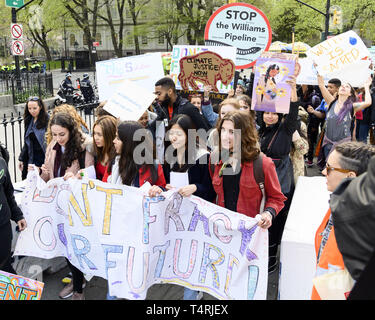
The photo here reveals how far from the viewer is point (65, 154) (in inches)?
153

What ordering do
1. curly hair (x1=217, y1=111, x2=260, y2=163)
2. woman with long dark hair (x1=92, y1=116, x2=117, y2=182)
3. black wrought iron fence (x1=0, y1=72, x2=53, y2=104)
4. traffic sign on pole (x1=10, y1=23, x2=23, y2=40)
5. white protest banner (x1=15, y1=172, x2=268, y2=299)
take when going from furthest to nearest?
black wrought iron fence (x1=0, y1=72, x2=53, y2=104) → traffic sign on pole (x1=10, y1=23, x2=23, y2=40) → woman with long dark hair (x1=92, y1=116, x2=117, y2=182) → curly hair (x1=217, y1=111, x2=260, y2=163) → white protest banner (x1=15, y1=172, x2=268, y2=299)

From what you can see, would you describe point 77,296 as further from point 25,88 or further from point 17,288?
point 25,88

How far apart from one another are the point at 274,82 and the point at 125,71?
235 cm

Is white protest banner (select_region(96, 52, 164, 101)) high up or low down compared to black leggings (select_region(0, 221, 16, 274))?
up

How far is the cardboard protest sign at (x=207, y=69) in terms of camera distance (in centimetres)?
566

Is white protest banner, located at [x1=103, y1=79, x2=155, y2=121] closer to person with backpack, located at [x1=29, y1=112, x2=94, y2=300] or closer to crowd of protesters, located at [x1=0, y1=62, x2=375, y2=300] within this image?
crowd of protesters, located at [x1=0, y1=62, x2=375, y2=300]

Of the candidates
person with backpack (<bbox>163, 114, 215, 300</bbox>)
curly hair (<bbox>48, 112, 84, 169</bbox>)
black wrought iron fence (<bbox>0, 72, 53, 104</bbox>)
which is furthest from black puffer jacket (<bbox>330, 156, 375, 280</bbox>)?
black wrought iron fence (<bbox>0, 72, 53, 104</bbox>)

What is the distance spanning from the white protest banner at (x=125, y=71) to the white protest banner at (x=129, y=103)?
3.48 feet

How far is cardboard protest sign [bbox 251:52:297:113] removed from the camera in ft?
13.2

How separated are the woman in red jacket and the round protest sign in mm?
3258

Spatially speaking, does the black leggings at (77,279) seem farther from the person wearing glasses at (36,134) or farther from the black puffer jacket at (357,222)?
the black puffer jacket at (357,222)

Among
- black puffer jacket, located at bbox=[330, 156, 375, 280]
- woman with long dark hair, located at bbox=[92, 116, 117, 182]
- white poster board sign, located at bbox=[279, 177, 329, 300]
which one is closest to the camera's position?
black puffer jacket, located at bbox=[330, 156, 375, 280]

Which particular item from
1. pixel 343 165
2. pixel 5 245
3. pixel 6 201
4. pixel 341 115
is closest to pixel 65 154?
pixel 6 201
